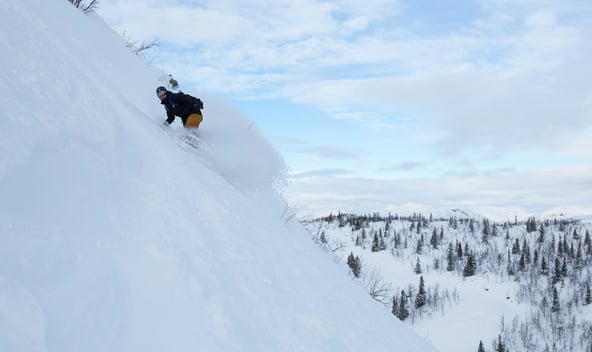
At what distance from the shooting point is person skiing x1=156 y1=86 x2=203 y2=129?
256 inches

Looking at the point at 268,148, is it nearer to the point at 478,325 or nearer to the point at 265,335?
the point at 265,335

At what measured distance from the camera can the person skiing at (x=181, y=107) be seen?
6504 mm

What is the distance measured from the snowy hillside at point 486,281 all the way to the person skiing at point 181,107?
35.9 meters

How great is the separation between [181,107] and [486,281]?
3511 inches

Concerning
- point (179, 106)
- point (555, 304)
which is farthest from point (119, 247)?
point (555, 304)

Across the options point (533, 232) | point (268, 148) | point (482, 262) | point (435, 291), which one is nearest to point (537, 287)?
point (482, 262)

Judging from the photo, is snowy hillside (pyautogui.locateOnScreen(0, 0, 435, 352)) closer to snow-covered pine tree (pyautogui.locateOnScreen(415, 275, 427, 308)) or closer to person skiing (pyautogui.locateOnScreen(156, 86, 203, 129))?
person skiing (pyautogui.locateOnScreen(156, 86, 203, 129))

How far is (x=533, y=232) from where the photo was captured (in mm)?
113938

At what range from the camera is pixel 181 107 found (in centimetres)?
663

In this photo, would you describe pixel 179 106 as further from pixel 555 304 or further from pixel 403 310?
pixel 555 304

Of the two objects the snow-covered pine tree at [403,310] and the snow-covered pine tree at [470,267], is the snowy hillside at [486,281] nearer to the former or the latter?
the snow-covered pine tree at [470,267]

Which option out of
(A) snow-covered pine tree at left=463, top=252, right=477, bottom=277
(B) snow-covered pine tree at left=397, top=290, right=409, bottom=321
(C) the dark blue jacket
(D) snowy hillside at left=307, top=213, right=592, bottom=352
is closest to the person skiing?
(C) the dark blue jacket

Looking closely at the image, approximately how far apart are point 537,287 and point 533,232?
131 feet

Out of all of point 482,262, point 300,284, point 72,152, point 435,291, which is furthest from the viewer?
point 482,262
